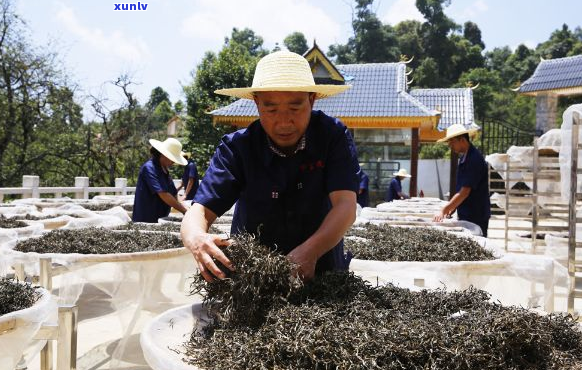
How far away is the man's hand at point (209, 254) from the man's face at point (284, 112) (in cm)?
36

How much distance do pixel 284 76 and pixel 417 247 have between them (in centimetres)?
160

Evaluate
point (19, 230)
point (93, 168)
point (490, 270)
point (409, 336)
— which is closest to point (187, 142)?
point (93, 168)

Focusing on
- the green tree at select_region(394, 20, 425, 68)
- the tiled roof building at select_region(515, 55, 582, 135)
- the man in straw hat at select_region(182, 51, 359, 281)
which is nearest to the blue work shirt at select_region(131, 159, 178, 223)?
the man in straw hat at select_region(182, 51, 359, 281)

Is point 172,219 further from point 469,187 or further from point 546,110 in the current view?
point 546,110

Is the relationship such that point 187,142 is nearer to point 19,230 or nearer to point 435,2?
point 19,230

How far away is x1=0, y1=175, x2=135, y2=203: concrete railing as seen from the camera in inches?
274

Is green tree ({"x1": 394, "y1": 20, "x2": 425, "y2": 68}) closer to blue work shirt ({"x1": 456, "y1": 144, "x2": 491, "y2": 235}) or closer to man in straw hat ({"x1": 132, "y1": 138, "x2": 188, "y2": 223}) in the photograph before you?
blue work shirt ({"x1": 456, "y1": 144, "x2": 491, "y2": 235})

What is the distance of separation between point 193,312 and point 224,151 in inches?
19.7

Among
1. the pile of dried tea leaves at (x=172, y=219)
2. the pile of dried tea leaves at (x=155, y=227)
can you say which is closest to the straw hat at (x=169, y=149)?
the pile of dried tea leaves at (x=172, y=219)

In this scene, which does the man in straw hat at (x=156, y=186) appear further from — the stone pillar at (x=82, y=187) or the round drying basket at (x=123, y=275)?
the stone pillar at (x=82, y=187)

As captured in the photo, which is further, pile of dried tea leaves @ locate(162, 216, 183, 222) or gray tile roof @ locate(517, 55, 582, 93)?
gray tile roof @ locate(517, 55, 582, 93)

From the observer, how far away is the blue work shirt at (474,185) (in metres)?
3.95

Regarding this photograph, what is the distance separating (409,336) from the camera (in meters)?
1.06

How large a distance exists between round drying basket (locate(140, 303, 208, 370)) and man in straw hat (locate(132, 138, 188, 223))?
110 inches
